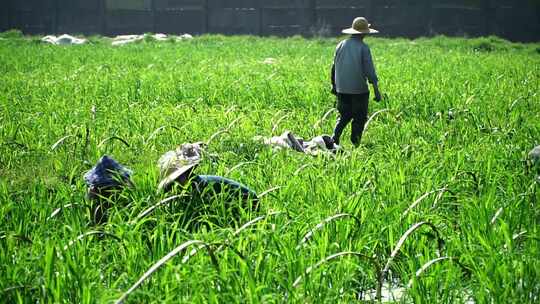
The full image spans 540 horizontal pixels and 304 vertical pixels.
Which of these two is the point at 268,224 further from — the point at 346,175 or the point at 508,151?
the point at 508,151

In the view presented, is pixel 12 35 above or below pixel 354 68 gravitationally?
below

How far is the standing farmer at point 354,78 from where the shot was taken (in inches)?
312

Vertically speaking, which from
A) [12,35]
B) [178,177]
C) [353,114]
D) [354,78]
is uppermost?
[354,78]

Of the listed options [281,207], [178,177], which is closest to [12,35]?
[178,177]

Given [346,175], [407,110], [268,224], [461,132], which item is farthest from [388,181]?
[407,110]

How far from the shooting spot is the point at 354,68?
7926 millimetres

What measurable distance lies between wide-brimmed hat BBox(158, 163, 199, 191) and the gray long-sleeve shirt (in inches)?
127

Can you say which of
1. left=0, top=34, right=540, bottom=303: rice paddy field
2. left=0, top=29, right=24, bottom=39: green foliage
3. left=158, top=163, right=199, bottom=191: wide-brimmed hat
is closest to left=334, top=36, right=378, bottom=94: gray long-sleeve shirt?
left=0, top=34, right=540, bottom=303: rice paddy field

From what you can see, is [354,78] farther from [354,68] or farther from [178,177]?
[178,177]

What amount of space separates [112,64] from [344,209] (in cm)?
1340

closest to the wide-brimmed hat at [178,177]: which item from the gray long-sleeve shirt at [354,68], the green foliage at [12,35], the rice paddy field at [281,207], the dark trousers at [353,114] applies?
the rice paddy field at [281,207]

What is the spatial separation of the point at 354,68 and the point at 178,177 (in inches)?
131

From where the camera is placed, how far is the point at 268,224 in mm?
4363

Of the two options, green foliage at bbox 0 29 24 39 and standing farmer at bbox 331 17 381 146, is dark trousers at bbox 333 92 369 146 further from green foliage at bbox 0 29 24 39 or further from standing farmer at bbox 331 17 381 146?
green foliage at bbox 0 29 24 39
